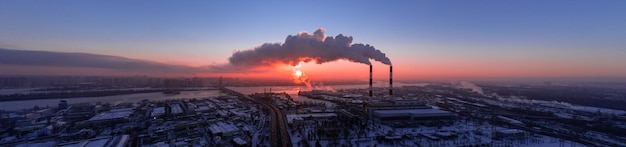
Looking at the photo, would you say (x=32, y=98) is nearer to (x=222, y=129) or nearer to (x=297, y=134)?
(x=222, y=129)

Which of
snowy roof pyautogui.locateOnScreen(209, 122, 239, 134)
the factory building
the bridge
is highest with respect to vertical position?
the factory building

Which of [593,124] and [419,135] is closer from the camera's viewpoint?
[419,135]

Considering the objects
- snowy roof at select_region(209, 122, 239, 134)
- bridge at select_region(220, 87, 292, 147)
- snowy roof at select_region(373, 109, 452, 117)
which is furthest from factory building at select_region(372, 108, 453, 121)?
snowy roof at select_region(209, 122, 239, 134)

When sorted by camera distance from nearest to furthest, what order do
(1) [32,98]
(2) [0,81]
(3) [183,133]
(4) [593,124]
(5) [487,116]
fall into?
(3) [183,133]
(4) [593,124]
(5) [487,116]
(1) [32,98]
(2) [0,81]

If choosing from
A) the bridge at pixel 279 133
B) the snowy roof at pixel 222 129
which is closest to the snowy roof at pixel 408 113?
the bridge at pixel 279 133

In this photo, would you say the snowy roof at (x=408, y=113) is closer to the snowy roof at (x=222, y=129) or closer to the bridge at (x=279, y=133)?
the bridge at (x=279, y=133)

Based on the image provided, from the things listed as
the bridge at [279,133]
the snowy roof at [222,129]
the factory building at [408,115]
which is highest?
the factory building at [408,115]

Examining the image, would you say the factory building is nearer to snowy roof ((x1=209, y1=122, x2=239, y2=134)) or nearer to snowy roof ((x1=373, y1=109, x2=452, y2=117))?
snowy roof ((x1=373, y1=109, x2=452, y2=117))

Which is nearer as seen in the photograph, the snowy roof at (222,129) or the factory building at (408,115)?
the snowy roof at (222,129)

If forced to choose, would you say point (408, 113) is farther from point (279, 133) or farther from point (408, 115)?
point (279, 133)

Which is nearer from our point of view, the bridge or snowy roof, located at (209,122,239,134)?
the bridge

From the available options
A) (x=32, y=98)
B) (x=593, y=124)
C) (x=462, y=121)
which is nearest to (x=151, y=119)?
(x=462, y=121)
